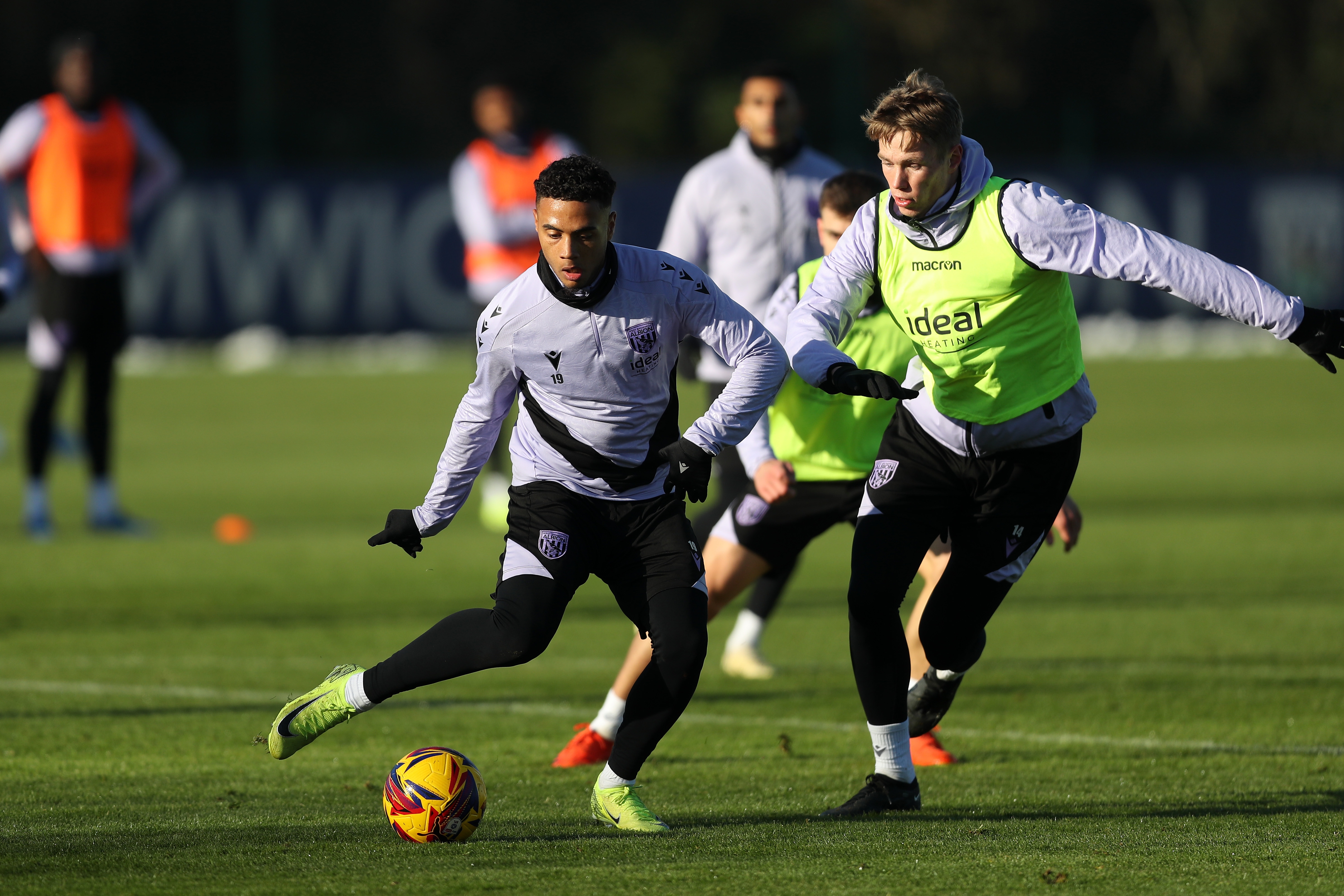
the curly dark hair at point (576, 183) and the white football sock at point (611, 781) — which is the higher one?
the curly dark hair at point (576, 183)

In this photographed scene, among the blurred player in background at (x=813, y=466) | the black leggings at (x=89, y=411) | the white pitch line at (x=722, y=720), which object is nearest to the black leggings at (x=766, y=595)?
the white pitch line at (x=722, y=720)

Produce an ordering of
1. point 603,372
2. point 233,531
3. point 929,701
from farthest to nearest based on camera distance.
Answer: point 233,531 → point 929,701 → point 603,372

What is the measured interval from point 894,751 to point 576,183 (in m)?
1.94

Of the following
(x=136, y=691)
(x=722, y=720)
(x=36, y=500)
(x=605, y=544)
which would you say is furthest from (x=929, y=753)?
(x=36, y=500)

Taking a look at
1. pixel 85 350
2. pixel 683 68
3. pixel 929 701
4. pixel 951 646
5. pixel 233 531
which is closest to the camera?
pixel 951 646

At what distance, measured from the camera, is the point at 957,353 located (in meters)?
5.57

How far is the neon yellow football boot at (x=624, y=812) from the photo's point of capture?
17.2 feet

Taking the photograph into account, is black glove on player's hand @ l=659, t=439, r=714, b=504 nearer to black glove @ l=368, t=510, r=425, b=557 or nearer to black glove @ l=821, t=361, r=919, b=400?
black glove @ l=821, t=361, r=919, b=400

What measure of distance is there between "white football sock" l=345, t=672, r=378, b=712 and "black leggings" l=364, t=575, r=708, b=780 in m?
0.02

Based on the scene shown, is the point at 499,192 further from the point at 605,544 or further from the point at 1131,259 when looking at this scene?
the point at 1131,259

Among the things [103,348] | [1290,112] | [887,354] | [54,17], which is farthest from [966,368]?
[54,17]

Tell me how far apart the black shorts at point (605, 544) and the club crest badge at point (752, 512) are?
4.63 feet

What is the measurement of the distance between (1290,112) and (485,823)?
32.6m

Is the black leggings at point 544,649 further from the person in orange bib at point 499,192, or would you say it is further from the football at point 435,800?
the person in orange bib at point 499,192
